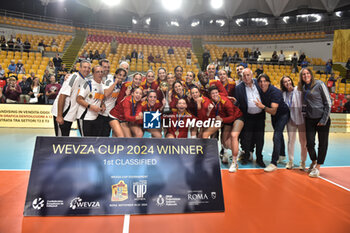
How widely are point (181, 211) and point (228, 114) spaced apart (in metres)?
2.14

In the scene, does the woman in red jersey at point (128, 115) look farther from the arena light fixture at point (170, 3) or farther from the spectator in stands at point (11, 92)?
the arena light fixture at point (170, 3)

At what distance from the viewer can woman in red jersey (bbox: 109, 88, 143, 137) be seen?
3.74 meters

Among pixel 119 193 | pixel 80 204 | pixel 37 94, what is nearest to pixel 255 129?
pixel 119 193

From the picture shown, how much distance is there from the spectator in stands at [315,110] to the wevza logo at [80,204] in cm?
360

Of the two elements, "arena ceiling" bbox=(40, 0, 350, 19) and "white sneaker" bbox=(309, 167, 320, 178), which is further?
"arena ceiling" bbox=(40, 0, 350, 19)

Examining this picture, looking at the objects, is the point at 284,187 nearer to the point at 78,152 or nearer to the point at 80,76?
the point at 78,152

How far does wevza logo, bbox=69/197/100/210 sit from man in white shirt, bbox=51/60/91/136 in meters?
1.46

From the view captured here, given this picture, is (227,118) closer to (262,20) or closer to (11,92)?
(11,92)

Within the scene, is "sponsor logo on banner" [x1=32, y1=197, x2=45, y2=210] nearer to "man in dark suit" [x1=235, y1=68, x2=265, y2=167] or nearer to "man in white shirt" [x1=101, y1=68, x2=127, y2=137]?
"man in white shirt" [x1=101, y1=68, x2=127, y2=137]

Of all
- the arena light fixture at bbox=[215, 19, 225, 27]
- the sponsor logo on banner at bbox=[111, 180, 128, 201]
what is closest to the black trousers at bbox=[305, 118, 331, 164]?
the sponsor logo on banner at bbox=[111, 180, 128, 201]

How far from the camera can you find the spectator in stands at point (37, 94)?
7242 millimetres

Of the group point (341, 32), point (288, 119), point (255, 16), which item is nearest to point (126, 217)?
point (288, 119)

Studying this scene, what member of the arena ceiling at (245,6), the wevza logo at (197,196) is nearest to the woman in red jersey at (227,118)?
the wevza logo at (197,196)

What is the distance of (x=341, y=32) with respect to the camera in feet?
51.2
